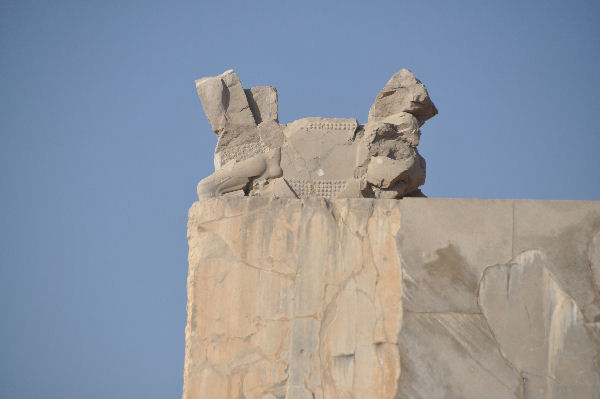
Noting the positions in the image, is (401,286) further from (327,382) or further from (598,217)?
(598,217)

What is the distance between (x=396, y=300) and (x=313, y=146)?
1.49 m

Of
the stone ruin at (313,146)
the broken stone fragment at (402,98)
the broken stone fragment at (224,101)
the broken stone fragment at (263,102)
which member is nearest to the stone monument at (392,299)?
the stone ruin at (313,146)

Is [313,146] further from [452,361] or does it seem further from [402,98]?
[452,361]

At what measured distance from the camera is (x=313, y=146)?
18.9 ft

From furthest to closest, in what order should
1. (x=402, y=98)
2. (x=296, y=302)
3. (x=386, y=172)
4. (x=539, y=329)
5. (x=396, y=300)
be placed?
(x=402, y=98), (x=386, y=172), (x=296, y=302), (x=396, y=300), (x=539, y=329)

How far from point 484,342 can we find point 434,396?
0.40m

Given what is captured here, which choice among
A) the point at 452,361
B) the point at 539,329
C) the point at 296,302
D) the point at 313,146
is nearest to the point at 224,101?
the point at 313,146

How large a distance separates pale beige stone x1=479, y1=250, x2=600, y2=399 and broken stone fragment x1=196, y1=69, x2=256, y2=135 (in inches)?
88.7

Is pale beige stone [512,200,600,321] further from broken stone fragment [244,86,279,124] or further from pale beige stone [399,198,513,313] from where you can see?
broken stone fragment [244,86,279,124]

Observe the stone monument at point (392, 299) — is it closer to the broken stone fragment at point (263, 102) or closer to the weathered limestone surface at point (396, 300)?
the weathered limestone surface at point (396, 300)

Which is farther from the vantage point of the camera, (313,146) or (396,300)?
(313,146)

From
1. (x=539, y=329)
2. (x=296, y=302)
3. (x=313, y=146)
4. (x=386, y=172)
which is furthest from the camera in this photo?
(x=313, y=146)

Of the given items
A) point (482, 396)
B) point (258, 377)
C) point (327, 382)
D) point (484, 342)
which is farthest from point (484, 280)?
point (258, 377)

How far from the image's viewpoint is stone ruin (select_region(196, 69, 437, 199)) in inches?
221
